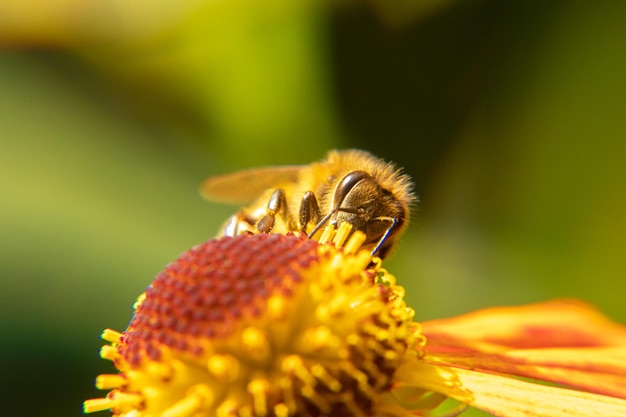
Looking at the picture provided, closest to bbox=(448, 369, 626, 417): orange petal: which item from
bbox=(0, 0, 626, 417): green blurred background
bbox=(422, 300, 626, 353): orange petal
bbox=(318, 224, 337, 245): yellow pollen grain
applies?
bbox=(422, 300, 626, 353): orange petal

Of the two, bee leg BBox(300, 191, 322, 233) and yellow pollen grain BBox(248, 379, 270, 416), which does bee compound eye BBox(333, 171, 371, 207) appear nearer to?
bee leg BBox(300, 191, 322, 233)

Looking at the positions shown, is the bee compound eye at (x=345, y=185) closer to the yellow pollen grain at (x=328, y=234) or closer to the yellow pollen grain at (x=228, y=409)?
the yellow pollen grain at (x=328, y=234)

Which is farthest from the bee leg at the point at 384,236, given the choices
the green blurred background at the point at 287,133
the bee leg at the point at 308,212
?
the green blurred background at the point at 287,133

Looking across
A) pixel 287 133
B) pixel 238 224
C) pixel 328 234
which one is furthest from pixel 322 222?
pixel 287 133

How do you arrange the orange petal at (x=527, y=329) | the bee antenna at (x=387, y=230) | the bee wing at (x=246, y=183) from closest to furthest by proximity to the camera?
the bee antenna at (x=387, y=230), the orange petal at (x=527, y=329), the bee wing at (x=246, y=183)

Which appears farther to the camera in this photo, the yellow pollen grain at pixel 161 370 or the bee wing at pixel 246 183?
the bee wing at pixel 246 183

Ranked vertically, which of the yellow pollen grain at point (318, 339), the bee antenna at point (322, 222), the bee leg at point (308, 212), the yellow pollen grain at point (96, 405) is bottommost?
the yellow pollen grain at point (318, 339)

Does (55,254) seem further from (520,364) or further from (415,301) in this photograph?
(520,364)
